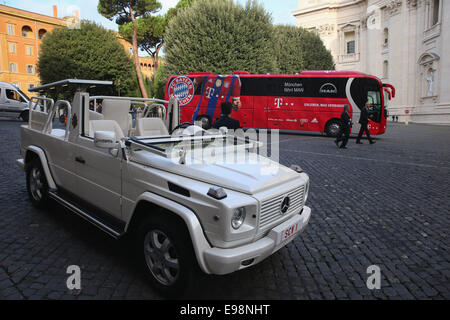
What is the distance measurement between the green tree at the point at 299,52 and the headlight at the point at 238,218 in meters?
36.5

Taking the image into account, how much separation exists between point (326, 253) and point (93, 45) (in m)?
34.6

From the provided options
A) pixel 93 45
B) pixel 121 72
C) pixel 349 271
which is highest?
pixel 93 45

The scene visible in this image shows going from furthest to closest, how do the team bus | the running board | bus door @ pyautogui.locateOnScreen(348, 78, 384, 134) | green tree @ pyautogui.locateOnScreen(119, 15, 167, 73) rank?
green tree @ pyautogui.locateOnScreen(119, 15, 167, 73)
the team bus
bus door @ pyautogui.locateOnScreen(348, 78, 384, 134)
the running board

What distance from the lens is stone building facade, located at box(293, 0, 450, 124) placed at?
108ft

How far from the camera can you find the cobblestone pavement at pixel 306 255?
284 cm

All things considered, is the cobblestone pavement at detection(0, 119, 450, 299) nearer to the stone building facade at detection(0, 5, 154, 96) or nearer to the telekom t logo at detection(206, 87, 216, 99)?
the telekom t logo at detection(206, 87, 216, 99)

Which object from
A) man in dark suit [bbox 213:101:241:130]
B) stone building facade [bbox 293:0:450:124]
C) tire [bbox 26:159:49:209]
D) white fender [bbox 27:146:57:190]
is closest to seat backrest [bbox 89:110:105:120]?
white fender [bbox 27:146:57:190]

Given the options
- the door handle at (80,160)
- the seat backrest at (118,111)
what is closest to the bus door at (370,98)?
the seat backrest at (118,111)

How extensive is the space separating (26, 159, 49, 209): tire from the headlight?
3.18 m

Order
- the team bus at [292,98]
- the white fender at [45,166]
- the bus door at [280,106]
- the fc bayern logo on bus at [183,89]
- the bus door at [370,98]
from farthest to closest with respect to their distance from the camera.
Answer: the fc bayern logo on bus at [183,89], the bus door at [280,106], the team bus at [292,98], the bus door at [370,98], the white fender at [45,166]

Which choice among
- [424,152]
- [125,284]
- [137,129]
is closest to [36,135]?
[137,129]

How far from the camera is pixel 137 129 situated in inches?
166

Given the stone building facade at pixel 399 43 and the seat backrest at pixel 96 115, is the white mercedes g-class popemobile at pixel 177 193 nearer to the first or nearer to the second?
the seat backrest at pixel 96 115
